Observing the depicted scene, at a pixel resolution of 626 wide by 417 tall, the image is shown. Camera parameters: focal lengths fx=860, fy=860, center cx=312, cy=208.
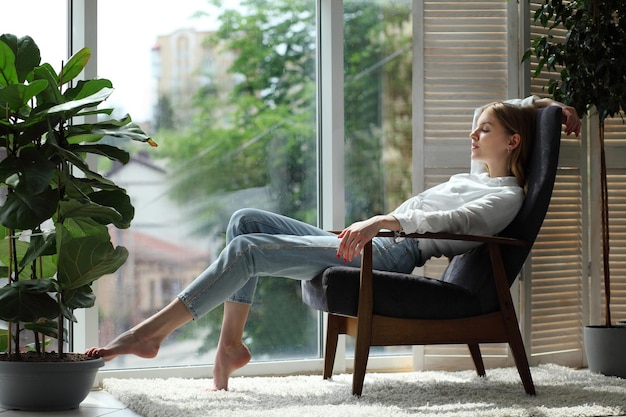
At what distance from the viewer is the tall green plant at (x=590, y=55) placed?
356cm

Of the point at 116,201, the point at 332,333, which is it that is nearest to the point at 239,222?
the point at 116,201

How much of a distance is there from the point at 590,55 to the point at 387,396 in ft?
5.60

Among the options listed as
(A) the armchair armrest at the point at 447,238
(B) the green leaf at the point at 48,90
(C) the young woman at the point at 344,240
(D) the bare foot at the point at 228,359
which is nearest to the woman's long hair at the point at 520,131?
(C) the young woman at the point at 344,240

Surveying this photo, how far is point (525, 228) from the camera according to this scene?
3033 millimetres

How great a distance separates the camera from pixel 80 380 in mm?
2721

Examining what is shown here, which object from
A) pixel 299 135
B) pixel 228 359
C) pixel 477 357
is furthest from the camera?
pixel 299 135

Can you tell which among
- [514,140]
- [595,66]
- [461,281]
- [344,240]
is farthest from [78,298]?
[595,66]

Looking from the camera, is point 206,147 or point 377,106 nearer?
point 206,147

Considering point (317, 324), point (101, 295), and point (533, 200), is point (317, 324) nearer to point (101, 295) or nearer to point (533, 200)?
point (101, 295)

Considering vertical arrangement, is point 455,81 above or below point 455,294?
above

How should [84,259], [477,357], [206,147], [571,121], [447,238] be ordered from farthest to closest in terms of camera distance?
[206,147] → [477,357] → [571,121] → [447,238] → [84,259]

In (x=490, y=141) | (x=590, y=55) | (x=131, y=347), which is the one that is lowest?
(x=131, y=347)

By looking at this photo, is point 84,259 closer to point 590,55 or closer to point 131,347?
point 131,347

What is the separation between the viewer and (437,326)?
9.59ft
